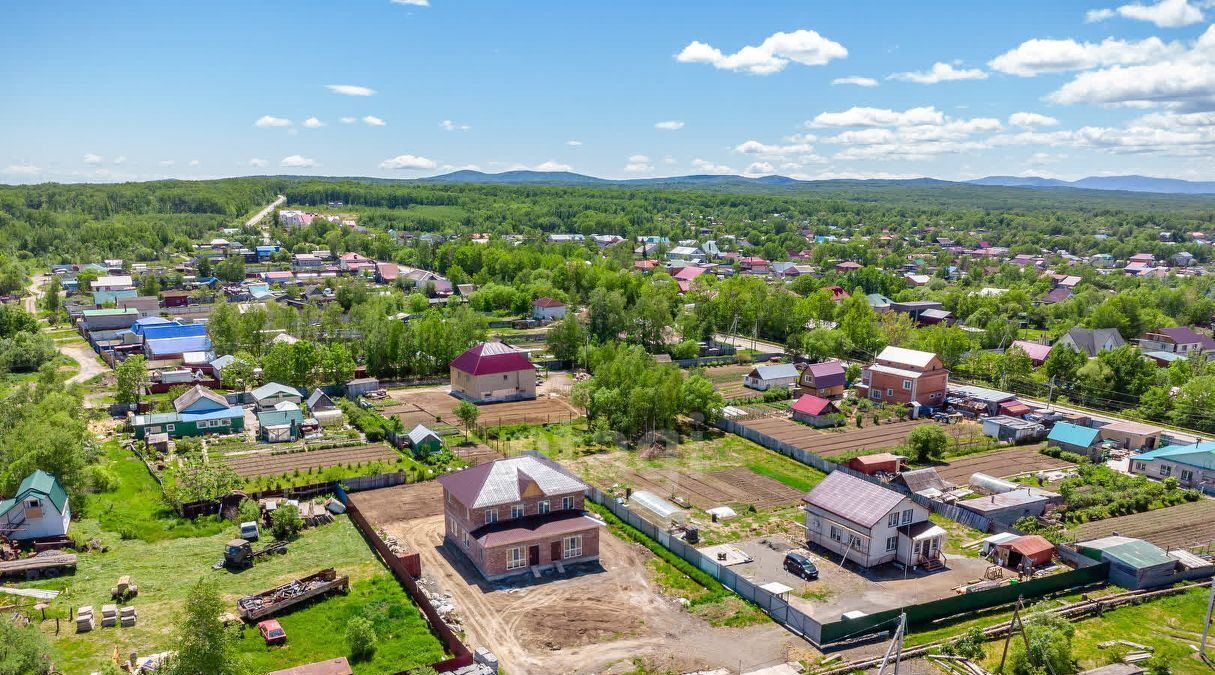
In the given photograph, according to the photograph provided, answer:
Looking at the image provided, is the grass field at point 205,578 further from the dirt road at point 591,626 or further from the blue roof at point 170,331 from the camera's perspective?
the blue roof at point 170,331

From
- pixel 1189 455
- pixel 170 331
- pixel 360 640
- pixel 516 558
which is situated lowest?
pixel 516 558

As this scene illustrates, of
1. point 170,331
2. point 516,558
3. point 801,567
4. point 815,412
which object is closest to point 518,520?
point 516,558

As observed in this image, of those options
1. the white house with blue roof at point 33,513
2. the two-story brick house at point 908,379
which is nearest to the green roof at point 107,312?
the white house with blue roof at point 33,513

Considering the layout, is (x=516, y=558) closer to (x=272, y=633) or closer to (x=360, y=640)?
(x=360, y=640)

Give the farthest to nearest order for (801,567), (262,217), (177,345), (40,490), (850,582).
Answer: (262,217) < (177,345) < (40,490) < (801,567) < (850,582)

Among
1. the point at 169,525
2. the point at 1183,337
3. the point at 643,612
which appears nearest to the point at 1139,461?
the point at 643,612
